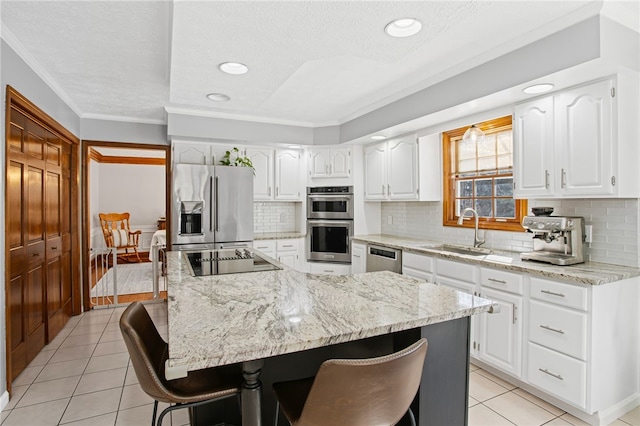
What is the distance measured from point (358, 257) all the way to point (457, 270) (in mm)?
1626

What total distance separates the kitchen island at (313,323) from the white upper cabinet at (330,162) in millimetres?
2818

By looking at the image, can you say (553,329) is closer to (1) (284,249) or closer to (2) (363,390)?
(2) (363,390)

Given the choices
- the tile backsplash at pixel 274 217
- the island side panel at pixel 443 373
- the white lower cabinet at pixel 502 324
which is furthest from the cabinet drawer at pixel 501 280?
the tile backsplash at pixel 274 217

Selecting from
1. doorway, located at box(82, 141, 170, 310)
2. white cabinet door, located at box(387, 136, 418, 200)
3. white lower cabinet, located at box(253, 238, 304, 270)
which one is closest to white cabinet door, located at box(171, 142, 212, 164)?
white lower cabinet, located at box(253, 238, 304, 270)

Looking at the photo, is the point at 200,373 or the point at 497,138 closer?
the point at 200,373

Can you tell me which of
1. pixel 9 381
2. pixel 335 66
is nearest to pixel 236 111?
pixel 335 66

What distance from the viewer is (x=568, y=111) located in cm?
244

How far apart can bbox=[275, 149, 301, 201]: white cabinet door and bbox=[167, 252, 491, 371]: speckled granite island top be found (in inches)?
108

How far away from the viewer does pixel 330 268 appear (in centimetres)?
476

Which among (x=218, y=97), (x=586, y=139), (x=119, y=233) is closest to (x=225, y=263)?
(x=218, y=97)

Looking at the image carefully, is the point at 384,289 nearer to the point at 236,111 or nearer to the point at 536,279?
the point at 536,279

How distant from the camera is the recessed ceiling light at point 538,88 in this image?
7.95ft

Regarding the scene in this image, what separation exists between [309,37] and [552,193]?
1976 mm

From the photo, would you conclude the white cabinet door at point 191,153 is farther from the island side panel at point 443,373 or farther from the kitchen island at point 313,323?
the island side panel at point 443,373
